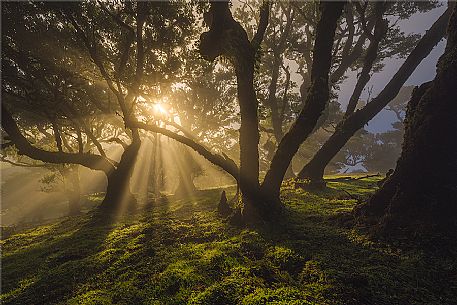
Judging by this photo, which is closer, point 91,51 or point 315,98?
point 315,98

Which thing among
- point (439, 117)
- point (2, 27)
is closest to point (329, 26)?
point (439, 117)

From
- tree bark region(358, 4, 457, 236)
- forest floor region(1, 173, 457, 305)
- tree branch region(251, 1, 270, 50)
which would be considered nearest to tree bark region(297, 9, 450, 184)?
forest floor region(1, 173, 457, 305)

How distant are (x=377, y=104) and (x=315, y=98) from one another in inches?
372

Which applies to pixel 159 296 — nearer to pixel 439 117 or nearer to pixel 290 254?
pixel 290 254

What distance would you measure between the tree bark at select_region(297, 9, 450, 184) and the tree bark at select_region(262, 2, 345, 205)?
767 centimetres

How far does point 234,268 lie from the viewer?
592 centimetres

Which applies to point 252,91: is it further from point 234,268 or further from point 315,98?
point 234,268

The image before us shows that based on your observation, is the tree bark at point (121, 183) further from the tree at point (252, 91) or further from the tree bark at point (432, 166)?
the tree bark at point (432, 166)

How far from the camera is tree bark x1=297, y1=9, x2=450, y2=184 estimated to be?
42.8 ft

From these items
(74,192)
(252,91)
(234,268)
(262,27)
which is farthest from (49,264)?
(74,192)

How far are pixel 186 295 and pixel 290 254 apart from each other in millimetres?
2763

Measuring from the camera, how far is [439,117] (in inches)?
265

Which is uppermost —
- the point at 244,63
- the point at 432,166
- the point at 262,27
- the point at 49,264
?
the point at 262,27

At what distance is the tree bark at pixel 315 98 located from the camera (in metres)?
7.88
